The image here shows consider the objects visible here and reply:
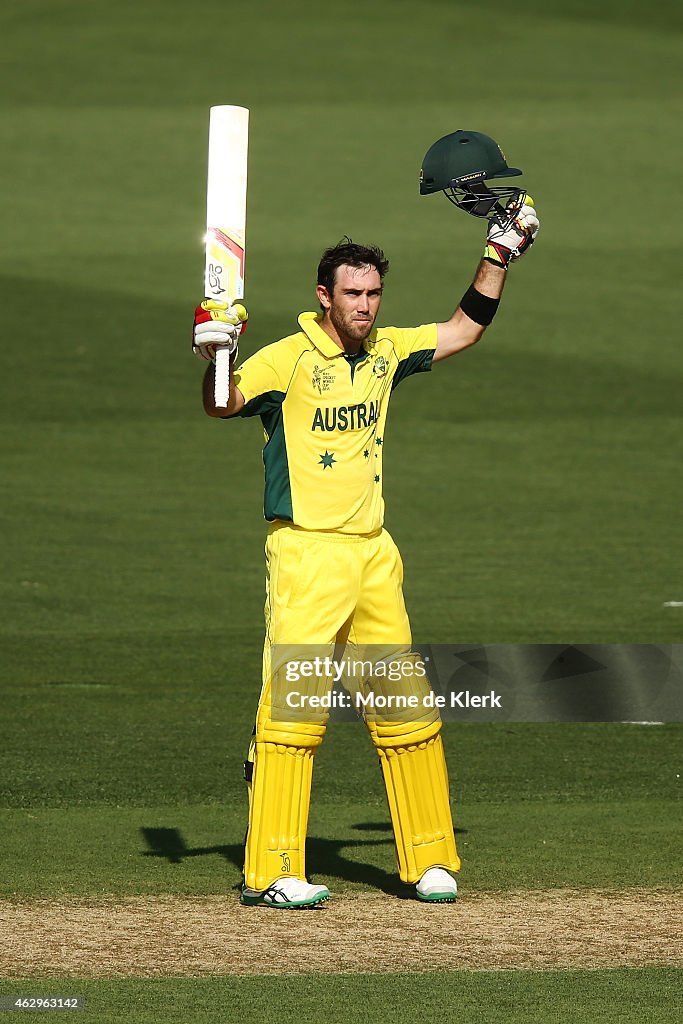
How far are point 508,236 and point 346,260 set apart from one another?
0.72 metres

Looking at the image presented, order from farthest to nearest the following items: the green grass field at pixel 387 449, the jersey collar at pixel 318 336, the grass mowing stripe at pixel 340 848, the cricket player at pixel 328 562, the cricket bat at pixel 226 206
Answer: the green grass field at pixel 387 449
the grass mowing stripe at pixel 340 848
the jersey collar at pixel 318 336
the cricket player at pixel 328 562
the cricket bat at pixel 226 206

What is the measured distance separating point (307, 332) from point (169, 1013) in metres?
2.68

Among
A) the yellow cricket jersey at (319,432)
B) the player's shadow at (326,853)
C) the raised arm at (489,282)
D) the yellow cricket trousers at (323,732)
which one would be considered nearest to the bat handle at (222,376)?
the yellow cricket jersey at (319,432)

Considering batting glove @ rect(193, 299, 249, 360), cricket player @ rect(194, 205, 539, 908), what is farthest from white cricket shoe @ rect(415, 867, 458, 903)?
batting glove @ rect(193, 299, 249, 360)

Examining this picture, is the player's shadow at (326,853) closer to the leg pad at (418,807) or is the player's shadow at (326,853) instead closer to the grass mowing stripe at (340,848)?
the grass mowing stripe at (340,848)

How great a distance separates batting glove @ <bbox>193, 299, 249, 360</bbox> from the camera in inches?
274

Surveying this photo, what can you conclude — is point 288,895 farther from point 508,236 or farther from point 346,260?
point 508,236

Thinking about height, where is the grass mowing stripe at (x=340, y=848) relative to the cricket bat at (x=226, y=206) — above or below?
below

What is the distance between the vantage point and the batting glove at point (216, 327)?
6.95 metres

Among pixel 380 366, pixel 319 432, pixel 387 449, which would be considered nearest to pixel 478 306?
pixel 380 366

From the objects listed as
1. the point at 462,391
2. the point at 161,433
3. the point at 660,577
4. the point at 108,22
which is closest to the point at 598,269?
the point at 462,391

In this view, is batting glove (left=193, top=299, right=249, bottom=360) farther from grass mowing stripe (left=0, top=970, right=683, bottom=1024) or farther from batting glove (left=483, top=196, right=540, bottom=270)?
grass mowing stripe (left=0, top=970, right=683, bottom=1024)

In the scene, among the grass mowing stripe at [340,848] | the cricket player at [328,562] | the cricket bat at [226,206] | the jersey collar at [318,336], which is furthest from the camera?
the grass mowing stripe at [340,848]

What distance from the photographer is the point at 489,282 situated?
25.5 ft
